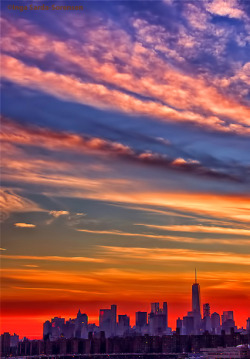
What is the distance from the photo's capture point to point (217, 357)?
172625 mm

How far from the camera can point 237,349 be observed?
17150 cm

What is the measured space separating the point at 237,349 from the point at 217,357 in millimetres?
6383
